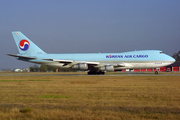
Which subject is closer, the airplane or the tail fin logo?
the airplane

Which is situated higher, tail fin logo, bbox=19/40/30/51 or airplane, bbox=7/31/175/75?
tail fin logo, bbox=19/40/30/51

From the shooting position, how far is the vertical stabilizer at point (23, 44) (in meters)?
46.3

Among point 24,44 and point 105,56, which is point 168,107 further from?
point 24,44

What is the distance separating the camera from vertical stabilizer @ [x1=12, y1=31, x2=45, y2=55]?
152 ft

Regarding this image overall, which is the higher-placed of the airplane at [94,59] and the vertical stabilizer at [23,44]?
the vertical stabilizer at [23,44]

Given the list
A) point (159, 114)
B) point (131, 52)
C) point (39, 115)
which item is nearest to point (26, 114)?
point (39, 115)

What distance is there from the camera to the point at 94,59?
44.4m

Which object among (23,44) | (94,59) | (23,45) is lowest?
(94,59)

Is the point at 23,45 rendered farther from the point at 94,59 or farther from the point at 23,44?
the point at 94,59

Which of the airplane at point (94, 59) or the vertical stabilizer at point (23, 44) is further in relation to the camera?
the vertical stabilizer at point (23, 44)

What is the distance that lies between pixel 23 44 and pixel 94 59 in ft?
48.2

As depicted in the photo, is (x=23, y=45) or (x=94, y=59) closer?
(x=94, y=59)

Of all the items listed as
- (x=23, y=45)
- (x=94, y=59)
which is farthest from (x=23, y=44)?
(x=94, y=59)

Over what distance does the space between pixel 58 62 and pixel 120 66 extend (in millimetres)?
12280
